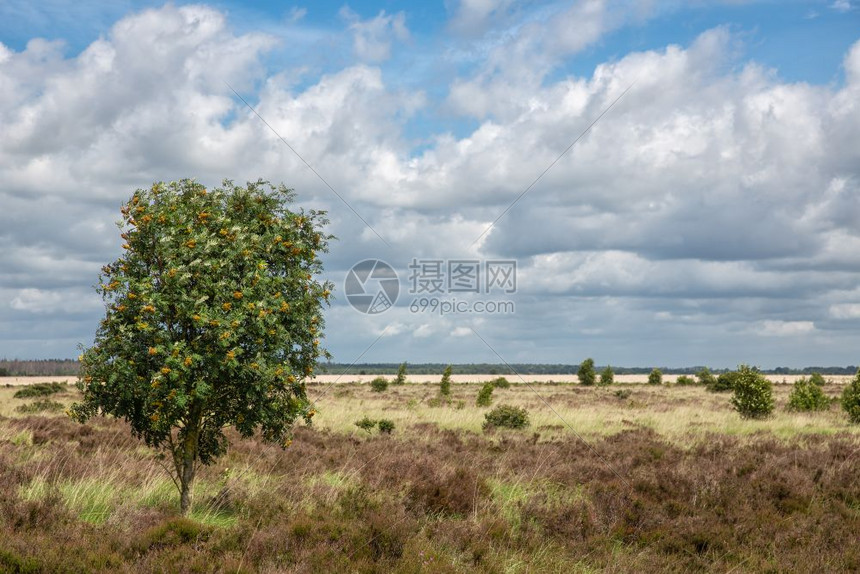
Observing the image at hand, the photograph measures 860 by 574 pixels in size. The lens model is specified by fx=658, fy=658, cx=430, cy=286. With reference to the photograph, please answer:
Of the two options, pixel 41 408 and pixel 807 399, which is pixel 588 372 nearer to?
pixel 807 399

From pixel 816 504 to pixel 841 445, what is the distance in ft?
19.2

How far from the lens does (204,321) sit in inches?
319

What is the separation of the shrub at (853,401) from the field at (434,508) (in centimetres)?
886

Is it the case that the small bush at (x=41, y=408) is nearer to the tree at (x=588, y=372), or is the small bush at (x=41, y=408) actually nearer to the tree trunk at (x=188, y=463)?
the tree trunk at (x=188, y=463)

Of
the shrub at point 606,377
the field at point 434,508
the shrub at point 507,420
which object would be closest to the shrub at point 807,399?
the field at point 434,508

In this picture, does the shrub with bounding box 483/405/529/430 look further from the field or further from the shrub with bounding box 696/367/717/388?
the shrub with bounding box 696/367/717/388

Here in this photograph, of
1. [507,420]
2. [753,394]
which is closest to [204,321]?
[507,420]

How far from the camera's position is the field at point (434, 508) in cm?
797

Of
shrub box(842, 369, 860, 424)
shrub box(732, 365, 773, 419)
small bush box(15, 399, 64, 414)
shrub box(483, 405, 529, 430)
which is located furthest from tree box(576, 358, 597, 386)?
small bush box(15, 399, 64, 414)

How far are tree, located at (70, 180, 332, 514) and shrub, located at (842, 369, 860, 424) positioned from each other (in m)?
23.6

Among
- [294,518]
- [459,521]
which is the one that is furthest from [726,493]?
[294,518]

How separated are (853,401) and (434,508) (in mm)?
21748

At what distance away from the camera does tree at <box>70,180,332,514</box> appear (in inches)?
330

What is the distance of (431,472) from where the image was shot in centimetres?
1259
